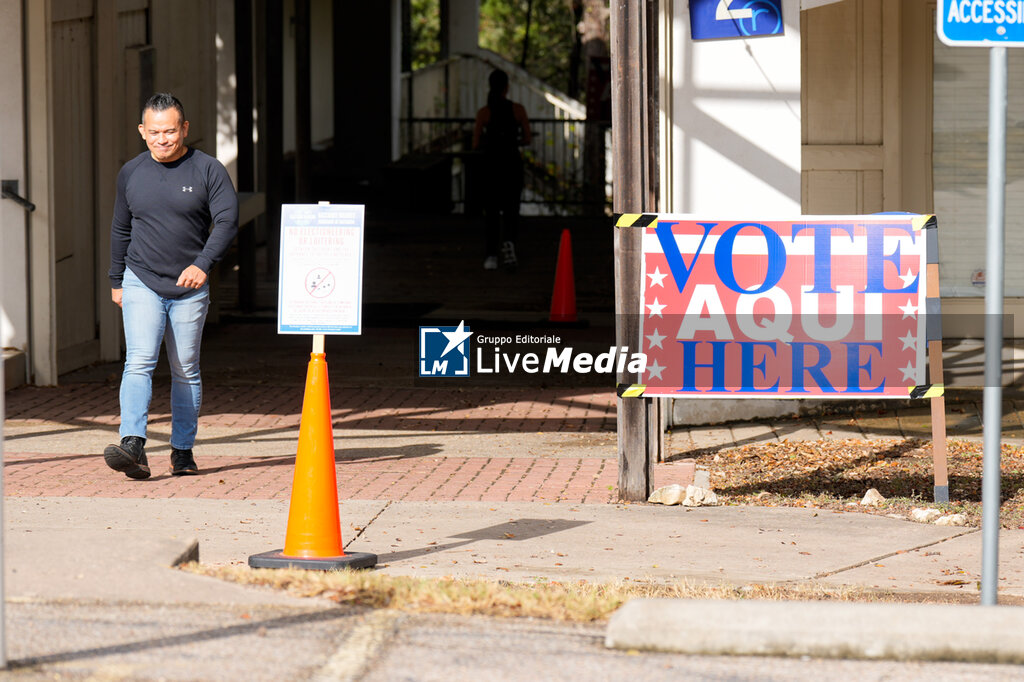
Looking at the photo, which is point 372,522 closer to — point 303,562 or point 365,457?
point 303,562

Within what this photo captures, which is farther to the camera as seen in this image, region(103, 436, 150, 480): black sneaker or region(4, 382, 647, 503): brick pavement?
region(4, 382, 647, 503): brick pavement

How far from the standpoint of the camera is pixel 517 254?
17578mm

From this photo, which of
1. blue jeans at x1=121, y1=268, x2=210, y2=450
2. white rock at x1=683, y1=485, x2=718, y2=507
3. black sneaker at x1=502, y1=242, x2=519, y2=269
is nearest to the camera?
white rock at x1=683, y1=485, x2=718, y2=507

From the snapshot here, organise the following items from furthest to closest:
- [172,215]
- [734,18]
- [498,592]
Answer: [734,18] < [172,215] < [498,592]

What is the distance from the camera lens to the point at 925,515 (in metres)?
6.85

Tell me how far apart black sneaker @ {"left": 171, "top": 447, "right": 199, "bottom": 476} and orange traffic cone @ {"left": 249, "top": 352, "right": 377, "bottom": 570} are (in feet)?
6.56

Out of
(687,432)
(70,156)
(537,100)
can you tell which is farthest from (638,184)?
(537,100)

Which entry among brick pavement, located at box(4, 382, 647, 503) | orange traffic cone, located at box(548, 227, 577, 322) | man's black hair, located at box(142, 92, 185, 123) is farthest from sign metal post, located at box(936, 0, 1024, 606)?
orange traffic cone, located at box(548, 227, 577, 322)

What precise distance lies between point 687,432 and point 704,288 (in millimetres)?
1978

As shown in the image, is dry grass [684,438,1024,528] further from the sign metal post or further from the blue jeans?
the blue jeans

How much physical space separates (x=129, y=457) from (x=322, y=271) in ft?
6.49

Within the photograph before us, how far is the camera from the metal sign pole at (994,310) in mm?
4805

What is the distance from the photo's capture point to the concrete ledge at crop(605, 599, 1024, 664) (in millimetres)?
4617

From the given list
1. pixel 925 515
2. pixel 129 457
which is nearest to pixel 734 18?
pixel 925 515
